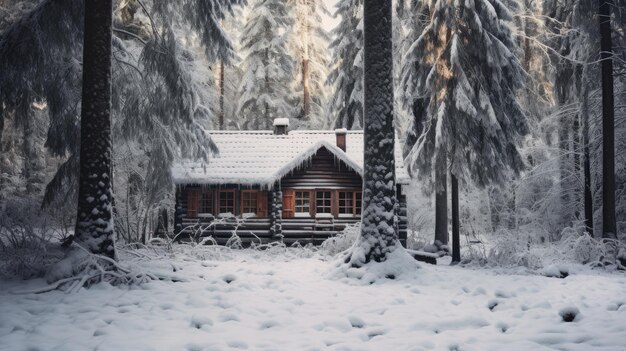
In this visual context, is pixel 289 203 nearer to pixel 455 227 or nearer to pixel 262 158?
pixel 262 158

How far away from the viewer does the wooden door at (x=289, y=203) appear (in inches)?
767

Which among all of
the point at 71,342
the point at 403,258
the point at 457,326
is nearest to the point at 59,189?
the point at 71,342

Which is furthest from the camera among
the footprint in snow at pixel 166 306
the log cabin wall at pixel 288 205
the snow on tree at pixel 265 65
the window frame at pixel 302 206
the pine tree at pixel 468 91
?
the snow on tree at pixel 265 65

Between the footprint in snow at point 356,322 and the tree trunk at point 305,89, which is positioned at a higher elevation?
the tree trunk at point 305,89

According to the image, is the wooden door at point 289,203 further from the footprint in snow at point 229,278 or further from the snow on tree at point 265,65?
the footprint in snow at point 229,278

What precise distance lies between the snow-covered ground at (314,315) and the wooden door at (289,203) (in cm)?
1087

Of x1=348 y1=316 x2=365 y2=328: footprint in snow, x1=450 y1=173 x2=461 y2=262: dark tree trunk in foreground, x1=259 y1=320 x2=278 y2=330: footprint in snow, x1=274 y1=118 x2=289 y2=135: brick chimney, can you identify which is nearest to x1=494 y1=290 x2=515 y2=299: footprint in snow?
x1=348 y1=316 x2=365 y2=328: footprint in snow

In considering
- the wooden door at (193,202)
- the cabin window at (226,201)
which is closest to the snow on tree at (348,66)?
the cabin window at (226,201)

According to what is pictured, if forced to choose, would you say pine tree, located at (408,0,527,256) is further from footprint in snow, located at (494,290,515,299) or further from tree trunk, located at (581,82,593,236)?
footprint in snow, located at (494,290,515,299)

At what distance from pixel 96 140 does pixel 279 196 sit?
1161 cm

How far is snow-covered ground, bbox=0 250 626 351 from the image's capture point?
185 inches

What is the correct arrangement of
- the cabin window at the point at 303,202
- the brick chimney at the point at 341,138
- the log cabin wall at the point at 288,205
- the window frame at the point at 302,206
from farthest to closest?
the brick chimney at the point at 341,138 → the cabin window at the point at 303,202 → the window frame at the point at 302,206 → the log cabin wall at the point at 288,205

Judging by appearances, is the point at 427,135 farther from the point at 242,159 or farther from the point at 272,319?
the point at 272,319

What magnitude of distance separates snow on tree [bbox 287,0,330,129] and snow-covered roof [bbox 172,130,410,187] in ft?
25.7
